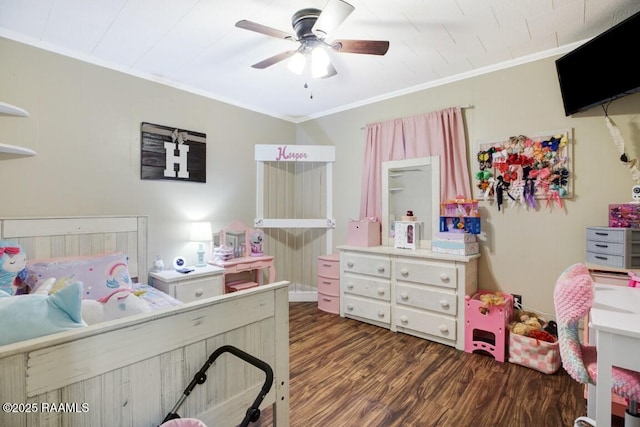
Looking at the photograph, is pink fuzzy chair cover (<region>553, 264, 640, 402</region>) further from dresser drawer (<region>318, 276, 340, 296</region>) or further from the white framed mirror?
dresser drawer (<region>318, 276, 340, 296</region>)

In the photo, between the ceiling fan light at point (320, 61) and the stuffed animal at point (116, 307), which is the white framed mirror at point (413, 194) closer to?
the ceiling fan light at point (320, 61)

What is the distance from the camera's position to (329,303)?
3.45m

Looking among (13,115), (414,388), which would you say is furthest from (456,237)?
(13,115)

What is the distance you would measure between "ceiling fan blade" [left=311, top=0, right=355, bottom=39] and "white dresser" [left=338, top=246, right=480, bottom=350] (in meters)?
1.93

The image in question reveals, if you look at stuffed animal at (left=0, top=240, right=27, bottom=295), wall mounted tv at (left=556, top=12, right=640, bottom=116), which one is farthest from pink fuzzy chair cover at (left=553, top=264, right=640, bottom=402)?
stuffed animal at (left=0, top=240, right=27, bottom=295)

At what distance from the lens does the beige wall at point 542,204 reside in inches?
88.3

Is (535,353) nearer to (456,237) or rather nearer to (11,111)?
(456,237)

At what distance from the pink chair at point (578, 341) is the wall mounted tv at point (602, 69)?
57.1 inches

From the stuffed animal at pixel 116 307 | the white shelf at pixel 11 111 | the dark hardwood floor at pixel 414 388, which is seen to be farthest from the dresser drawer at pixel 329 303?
the white shelf at pixel 11 111

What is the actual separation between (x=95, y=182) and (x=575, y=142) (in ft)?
13.0

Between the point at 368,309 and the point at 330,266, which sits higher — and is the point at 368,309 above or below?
below

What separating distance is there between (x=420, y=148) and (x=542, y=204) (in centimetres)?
120

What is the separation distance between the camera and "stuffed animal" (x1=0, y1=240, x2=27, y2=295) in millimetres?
1892

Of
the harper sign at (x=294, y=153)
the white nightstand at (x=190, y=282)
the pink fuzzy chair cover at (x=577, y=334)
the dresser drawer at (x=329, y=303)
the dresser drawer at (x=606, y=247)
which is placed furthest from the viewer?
the harper sign at (x=294, y=153)
